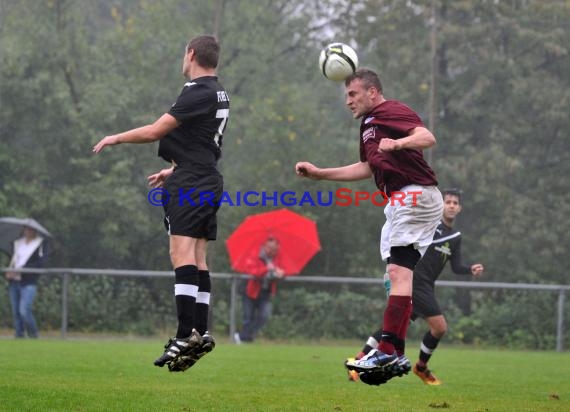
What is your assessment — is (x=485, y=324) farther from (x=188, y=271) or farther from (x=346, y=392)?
(x=188, y=271)

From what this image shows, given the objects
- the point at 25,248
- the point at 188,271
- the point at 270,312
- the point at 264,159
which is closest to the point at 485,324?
the point at 270,312

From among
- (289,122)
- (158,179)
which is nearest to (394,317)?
(158,179)

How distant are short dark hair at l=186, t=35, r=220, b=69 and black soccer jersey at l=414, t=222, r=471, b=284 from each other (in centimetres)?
434

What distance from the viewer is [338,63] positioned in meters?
8.12

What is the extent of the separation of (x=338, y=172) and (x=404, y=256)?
1010 millimetres

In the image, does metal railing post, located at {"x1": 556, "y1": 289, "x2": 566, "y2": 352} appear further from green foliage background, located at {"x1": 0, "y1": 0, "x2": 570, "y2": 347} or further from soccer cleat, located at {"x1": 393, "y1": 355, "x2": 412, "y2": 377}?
soccer cleat, located at {"x1": 393, "y1": 355, "x2": 412, "y2": 377}

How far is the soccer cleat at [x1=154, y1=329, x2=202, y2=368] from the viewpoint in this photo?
24.3 ft

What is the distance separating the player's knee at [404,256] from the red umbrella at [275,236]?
10.4 meters

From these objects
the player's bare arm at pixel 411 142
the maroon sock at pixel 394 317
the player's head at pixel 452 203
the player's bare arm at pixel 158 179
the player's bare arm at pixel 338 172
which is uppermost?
the player's bare arm at pixel 411 142

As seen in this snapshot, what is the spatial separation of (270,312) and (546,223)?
25.3 ft

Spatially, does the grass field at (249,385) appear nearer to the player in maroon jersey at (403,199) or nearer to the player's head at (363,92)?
the player in maroon jersey at (403,199)

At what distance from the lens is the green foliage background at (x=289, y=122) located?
22969 mm

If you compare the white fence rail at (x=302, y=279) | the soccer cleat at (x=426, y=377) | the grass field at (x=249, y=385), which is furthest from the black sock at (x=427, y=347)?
the white fence rail at (x=302, y=279)

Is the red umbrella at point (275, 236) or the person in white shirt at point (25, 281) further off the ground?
the red umbrella at point (275, 236)
